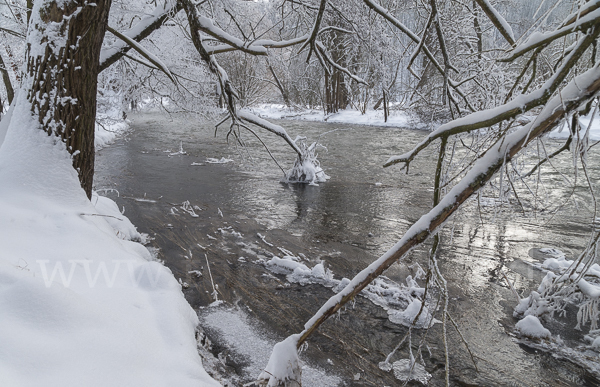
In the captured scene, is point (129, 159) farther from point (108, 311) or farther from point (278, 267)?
point (108, 311)

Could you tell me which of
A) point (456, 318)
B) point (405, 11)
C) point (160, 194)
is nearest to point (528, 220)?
point (456, 318)

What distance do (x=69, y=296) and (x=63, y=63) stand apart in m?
2.27

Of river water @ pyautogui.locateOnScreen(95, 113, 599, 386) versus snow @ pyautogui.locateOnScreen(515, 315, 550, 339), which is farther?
snow @ pyautogui.locateOnScreen(515, 315, 550, 339)

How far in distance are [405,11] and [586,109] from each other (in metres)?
3.83

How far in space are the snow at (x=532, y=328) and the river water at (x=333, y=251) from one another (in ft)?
0.57

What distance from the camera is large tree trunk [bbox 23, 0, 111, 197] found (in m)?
3.40

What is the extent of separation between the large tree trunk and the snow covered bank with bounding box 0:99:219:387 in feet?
0.49

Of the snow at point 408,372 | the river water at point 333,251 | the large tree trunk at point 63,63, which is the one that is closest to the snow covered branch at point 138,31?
the large tree trunk at point 63,63

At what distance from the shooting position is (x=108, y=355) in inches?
78.4

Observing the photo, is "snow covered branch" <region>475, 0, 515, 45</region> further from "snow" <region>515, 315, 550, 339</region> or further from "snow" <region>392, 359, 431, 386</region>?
"snow" <region>515, 315, 550, 339</region>

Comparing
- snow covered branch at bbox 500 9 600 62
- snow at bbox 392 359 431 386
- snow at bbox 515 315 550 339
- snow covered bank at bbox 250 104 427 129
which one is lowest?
snow at bbox 392 359 431 386

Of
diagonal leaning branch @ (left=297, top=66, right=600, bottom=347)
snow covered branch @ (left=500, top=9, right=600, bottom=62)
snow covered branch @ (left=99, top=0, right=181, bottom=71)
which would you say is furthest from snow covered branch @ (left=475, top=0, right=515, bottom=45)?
snow covered branch @ (left=99, top=0, right=181, bottom=71)

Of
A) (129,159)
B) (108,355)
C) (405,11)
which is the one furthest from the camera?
(129,159)

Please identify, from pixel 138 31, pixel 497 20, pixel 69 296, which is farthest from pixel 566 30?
pixel 138 31
